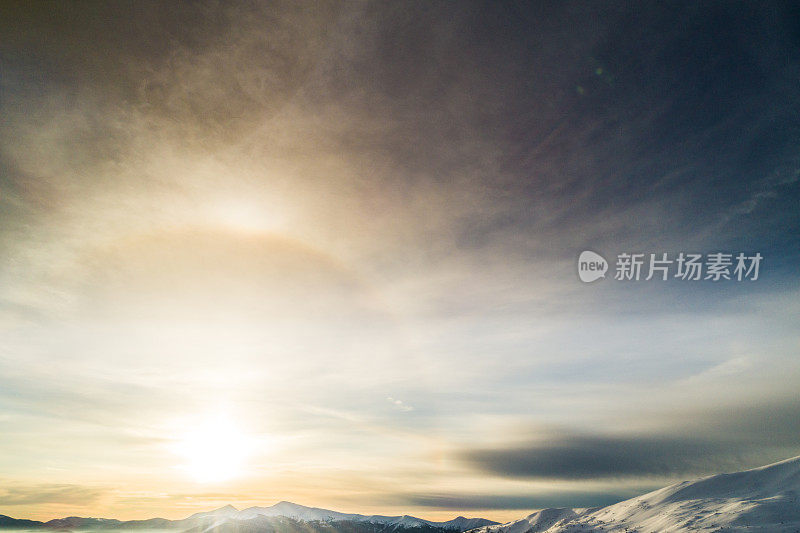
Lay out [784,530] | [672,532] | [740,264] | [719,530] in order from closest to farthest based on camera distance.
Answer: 1. [740,264]
2. [784,530]
3. [719,530]
4. [672,532]

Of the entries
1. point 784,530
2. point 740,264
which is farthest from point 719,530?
point 740,264

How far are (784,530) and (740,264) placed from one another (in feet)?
580

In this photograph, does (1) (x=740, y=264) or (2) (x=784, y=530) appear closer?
(1) (x=740, y=264)

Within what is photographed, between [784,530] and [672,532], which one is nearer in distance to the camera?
[784,530]

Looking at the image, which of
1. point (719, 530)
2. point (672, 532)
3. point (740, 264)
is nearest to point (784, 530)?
point (719, 530)

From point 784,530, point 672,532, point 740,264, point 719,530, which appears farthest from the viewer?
point 672,532

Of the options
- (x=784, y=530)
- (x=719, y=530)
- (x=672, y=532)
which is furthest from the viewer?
(x=672, y=532)

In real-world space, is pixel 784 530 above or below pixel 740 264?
below

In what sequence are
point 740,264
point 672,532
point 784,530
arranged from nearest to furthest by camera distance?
point 740,264, point 784,530, point 672,532

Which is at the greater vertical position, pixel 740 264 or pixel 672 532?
pixel 740 264

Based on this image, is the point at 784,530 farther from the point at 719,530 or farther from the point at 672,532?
the point at 672,532

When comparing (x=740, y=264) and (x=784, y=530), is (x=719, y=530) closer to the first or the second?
(x=784, y=530)

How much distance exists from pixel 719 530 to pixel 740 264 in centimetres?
18117

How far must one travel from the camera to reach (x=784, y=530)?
161250 millimetres
